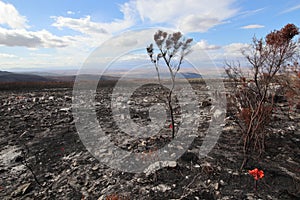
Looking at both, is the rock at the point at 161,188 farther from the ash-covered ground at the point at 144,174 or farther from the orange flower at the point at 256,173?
the orange flower at the point at 256,173

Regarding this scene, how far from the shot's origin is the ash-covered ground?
→ 3.46 meters

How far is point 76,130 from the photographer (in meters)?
6.56

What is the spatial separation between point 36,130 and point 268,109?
6.64 meters

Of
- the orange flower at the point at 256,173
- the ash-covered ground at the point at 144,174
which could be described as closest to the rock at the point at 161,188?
the ash-covered ground at the point at 144,174

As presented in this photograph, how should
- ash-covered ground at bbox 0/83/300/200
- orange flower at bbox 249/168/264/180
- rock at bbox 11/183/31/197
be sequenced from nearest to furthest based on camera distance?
orange flower at bbox 249/168/264/180
ash-covered ground at bbox 0/83/300/200
rock at bbox 11/183/31/197

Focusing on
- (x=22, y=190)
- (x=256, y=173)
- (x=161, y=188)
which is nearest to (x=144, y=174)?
(x=161, y=188)

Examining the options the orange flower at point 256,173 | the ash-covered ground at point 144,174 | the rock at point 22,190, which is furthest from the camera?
the rock at point 22,190

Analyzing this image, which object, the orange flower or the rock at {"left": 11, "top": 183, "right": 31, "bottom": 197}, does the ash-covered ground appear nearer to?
the rock at {"left": 11, "top": 183, "right": 31, "bottom": 197}

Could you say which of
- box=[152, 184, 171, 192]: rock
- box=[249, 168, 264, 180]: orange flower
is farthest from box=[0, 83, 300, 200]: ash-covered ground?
box=[249, 168, 264, 180]: orange flower

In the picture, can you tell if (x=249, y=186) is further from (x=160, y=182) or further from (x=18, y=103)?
(x=18, y=103)

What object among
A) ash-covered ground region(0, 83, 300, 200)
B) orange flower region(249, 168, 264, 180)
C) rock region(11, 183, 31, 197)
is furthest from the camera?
rock region(11, 183, 31, 197)

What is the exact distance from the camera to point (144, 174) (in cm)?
397

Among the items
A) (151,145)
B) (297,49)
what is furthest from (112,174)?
(297,49)

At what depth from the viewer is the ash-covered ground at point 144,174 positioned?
3465 mm
